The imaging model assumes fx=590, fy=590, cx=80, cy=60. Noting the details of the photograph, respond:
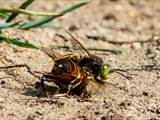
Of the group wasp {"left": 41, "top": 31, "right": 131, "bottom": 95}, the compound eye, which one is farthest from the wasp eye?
the compound eye

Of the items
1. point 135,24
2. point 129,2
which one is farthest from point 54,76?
point 129,2

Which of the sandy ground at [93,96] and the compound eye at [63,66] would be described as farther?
the compound eye at [63,66]

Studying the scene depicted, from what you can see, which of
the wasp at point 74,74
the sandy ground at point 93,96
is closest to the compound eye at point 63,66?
the wasp at point 74,74

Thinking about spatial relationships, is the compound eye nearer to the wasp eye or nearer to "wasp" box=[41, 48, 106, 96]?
"wasp" box=[41, 48, 106, 96]

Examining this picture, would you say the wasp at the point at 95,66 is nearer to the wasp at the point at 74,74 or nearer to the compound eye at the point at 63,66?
the wasp at the point at 74,74

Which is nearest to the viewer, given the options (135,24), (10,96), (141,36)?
(10,96)

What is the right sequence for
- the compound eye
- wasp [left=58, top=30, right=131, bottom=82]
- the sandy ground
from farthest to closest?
wasp [left=58, top=30, right=131, bottom=82] → the compound eye → the sandy ground

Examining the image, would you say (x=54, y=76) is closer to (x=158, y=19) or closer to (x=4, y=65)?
(x=4, y=65)

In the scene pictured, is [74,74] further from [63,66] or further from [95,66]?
[95,66]

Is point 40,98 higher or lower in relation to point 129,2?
lower
